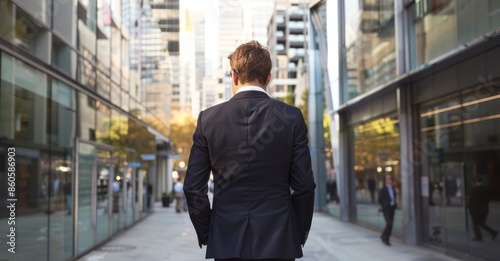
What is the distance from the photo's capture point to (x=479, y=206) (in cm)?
→ 1141

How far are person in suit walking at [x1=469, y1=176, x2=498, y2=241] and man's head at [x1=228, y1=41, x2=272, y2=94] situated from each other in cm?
970

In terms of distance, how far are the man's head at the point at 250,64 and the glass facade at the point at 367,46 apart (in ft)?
43.9

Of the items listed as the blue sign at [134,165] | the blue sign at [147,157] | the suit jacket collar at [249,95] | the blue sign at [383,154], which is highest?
the blue sign at [147,157]

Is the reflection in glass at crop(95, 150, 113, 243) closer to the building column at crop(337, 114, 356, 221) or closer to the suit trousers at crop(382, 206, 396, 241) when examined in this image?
the suit trousers at crop(382, 206, 396, 241)

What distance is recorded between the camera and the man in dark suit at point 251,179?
8.46 ft

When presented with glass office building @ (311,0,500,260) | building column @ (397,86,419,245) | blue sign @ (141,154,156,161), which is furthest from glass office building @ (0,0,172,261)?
building column @ (397,86,419,245)

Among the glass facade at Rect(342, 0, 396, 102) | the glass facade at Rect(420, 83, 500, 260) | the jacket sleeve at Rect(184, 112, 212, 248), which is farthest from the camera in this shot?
the glass facade at Rect(342, 0, 396, 102)

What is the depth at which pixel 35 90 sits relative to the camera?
29.7 ft

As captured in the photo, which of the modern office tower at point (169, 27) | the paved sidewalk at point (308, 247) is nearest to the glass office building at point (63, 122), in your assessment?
the paved sidewalk at point (308, 247)

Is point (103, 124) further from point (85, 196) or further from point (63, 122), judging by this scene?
point (63, 122)

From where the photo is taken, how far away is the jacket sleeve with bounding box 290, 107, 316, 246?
2.59 metres

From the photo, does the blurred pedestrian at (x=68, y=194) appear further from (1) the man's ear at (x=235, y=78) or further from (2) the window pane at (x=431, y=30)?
(1) the man's ear at (x=235, y=78)

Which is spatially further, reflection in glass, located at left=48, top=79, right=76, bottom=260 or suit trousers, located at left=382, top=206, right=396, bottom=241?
suit trousers, located at left=382, top=206, right=396, bottom=241

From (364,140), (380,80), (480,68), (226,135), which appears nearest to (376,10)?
(380,80)
